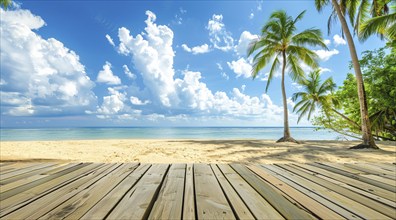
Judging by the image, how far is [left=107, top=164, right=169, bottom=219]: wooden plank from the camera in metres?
1.36

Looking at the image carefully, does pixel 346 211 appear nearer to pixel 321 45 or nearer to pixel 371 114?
pixel 321 45

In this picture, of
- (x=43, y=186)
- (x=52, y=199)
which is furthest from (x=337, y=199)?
(x=43, y=186)

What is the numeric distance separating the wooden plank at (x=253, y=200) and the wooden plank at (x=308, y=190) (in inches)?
18.3

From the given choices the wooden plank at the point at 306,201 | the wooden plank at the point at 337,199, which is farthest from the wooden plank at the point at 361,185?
the wooden plank at the point at 306,201

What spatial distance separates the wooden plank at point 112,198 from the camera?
136 cm

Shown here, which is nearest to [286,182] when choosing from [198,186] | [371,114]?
[198,186]

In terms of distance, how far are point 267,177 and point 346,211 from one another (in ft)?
3.21

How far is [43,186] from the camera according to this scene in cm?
202

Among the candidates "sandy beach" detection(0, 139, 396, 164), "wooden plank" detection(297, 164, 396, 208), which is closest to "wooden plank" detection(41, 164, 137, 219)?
"wooden plank" detection(297, 164, 396, 208)

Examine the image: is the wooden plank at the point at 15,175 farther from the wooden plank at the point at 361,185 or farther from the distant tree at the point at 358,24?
the distant tree at the point at 358,24

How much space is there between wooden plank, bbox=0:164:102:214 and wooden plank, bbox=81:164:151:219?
1.95 feet

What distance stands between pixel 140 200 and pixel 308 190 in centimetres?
156

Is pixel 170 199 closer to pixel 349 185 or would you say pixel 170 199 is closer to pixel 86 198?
pixel 86 198

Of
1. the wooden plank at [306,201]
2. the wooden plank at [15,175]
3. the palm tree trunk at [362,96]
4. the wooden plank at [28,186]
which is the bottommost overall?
the wooden plank at [306,201]
